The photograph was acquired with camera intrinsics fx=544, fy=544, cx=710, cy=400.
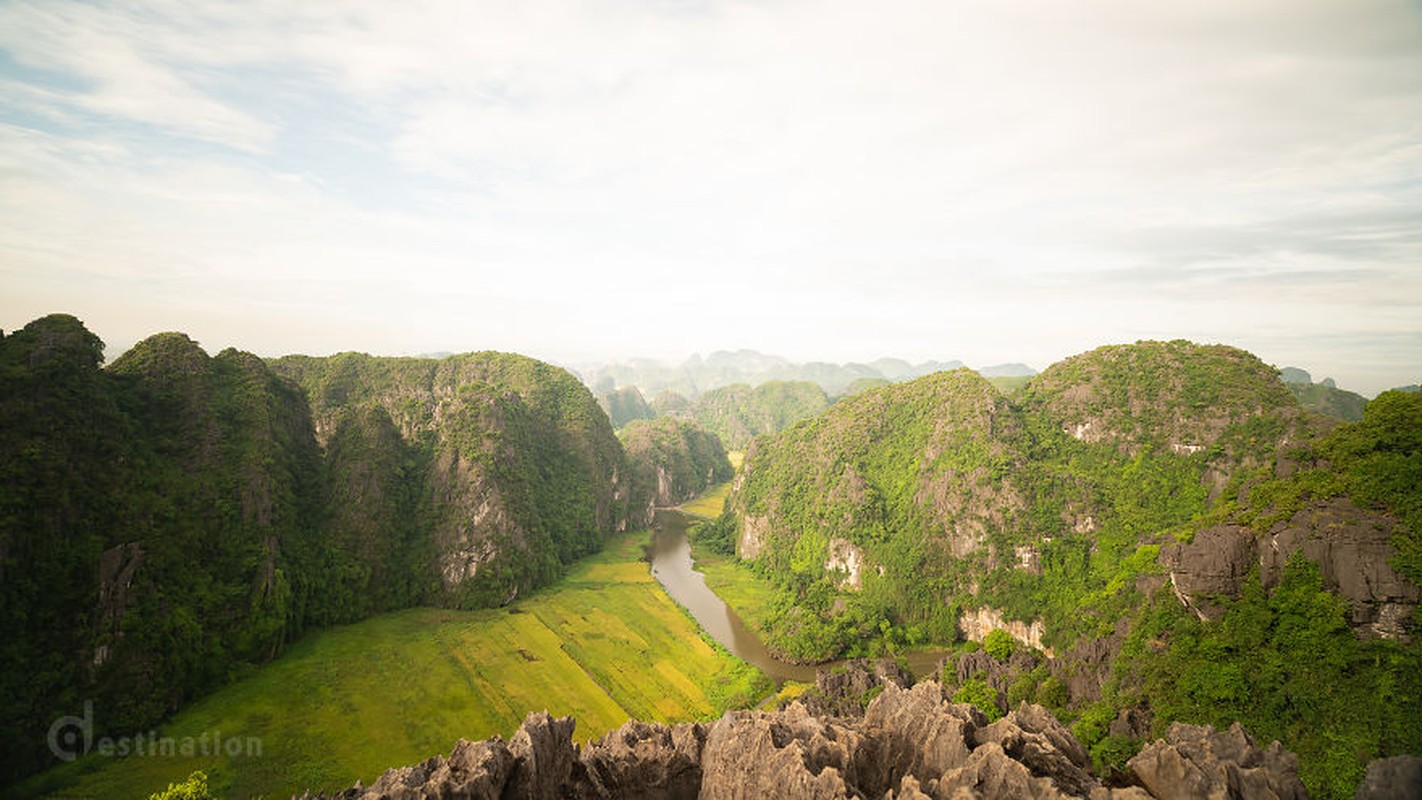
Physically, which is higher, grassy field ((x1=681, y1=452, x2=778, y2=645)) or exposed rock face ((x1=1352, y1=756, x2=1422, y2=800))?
exposed rock face ((x1=1352, y1=756, x2=1422, y2=800))

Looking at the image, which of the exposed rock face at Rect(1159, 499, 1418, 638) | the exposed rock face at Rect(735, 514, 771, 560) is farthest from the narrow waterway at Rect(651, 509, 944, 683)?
the exposed rock face at Rect(1159, 499, 1418, 638)

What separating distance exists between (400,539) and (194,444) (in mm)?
25592

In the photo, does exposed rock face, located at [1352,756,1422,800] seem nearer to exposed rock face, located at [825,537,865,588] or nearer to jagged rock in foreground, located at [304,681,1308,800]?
jagged rock in foreground, located at [304,681,1308,800]

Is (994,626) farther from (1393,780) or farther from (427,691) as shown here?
(427,691)

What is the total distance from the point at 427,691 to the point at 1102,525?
77149 millimetres

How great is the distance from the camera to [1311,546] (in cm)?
3403

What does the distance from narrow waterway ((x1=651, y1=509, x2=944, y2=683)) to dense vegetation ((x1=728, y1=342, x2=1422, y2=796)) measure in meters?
2.57

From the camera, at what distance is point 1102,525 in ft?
217

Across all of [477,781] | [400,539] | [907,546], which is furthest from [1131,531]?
[400,539]

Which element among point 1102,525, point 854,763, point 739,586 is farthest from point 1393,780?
point 739,586

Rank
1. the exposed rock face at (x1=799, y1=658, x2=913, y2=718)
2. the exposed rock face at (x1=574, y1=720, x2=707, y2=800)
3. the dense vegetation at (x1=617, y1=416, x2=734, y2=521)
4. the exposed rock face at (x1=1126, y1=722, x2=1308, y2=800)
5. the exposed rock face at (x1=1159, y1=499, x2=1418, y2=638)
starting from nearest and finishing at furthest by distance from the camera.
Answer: the exposed rock face at (x1=1126, y1=722, x2=1308, y2=800), the exposed rock face at (x1=574, y1=720, x2=707, y2=800), the exposed rock face at (x1=1159, y1=499, x2=1418, y2=638), the exposed rock face at (x1=799, y1=658, x2=913, y2=718), the dense vegetation at (x1=617, y1=416, x2=734, y2=521)

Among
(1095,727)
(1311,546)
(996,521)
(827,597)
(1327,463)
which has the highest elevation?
(1327,463)

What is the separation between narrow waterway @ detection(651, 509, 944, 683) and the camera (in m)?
63.2

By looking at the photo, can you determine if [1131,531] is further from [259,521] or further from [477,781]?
[259,521]
